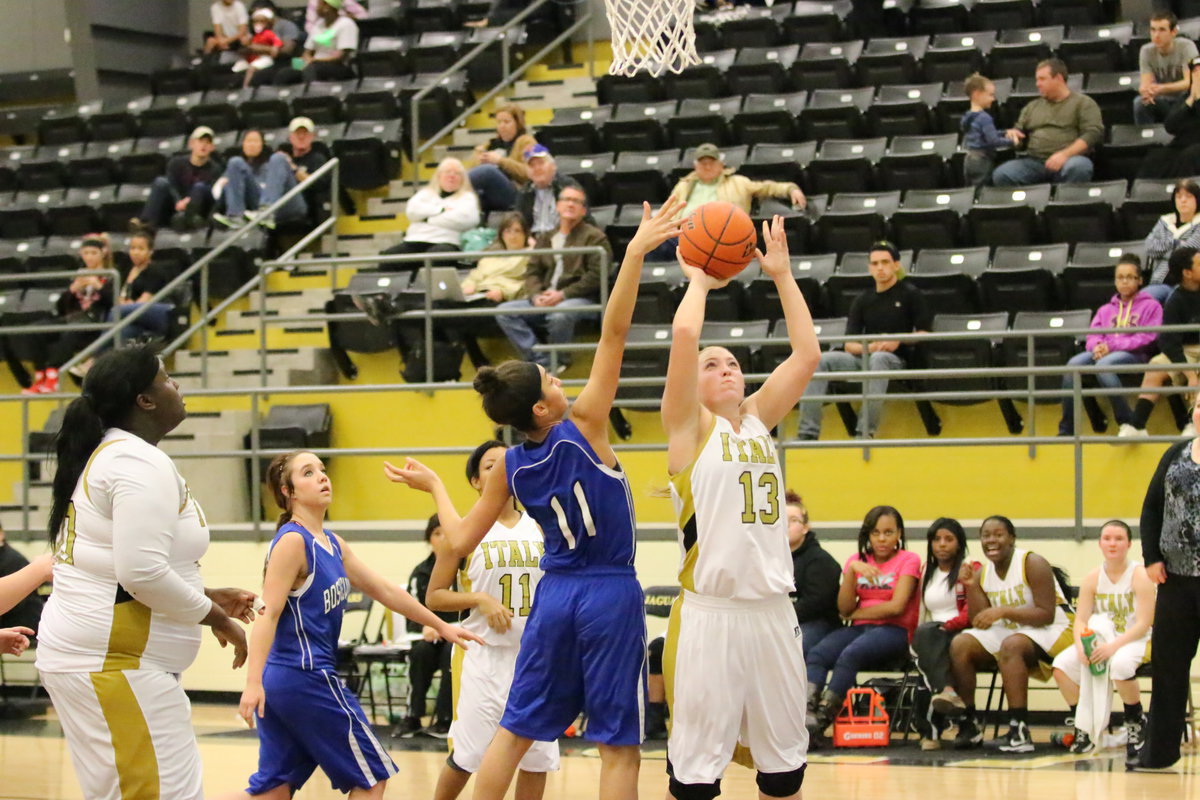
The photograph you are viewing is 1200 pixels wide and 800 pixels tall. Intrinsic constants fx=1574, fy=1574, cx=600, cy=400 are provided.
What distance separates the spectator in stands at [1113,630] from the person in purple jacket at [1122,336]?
4.24ft

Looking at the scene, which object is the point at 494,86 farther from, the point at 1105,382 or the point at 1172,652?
the point at 1172,652

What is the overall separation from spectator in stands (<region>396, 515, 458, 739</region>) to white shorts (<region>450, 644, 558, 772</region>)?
9.42ft

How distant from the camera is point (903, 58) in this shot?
501 inches

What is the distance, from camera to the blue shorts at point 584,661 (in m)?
4.57

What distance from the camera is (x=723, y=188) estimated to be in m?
10.8

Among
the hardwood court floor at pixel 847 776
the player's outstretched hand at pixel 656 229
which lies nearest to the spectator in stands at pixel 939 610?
the hardwood court floor at pixel 847 776

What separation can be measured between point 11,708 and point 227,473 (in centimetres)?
201

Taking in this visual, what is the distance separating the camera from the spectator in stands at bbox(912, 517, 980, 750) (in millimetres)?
8156

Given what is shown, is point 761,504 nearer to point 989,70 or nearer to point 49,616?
point 49,616

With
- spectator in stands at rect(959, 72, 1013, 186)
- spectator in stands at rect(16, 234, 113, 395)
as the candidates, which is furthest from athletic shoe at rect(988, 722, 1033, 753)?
spectator in stands at rect(16, 234, 113, 395)

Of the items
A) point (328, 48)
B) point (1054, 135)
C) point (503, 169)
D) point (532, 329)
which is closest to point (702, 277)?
point (532, 329)

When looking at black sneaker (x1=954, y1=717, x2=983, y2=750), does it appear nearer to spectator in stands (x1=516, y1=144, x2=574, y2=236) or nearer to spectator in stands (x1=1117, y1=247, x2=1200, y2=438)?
spectator in stands (x1=1117, y1=247, x2=1200, y2=438)

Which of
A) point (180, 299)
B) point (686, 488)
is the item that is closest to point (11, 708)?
point (180, 299)

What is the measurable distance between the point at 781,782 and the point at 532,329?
242 inches
